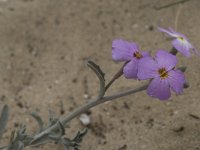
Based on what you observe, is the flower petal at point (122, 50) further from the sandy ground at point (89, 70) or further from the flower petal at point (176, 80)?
the sandy ground at point (89, 70)

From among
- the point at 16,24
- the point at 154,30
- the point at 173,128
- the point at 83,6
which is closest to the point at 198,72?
the point at 173,128

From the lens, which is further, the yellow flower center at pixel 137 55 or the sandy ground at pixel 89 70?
the sandy ground at pixel 89 70

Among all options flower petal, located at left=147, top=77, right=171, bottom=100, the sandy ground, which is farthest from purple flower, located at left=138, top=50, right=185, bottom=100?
the sandy ground

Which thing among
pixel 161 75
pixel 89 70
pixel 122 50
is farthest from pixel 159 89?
pixel 89 70

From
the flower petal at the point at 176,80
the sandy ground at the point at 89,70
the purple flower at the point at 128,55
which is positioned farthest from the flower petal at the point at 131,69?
the sandy ground at the point at 89,70

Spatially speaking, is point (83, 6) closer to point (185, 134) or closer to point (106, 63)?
point (106, 63)

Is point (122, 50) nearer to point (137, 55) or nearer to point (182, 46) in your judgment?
point (137, 55)

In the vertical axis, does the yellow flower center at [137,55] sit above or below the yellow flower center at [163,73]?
above

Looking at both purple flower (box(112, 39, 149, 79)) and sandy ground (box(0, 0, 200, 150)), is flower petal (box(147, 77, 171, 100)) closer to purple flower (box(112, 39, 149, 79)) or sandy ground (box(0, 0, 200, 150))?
purple flower (box(112, 39, 149, 79))
